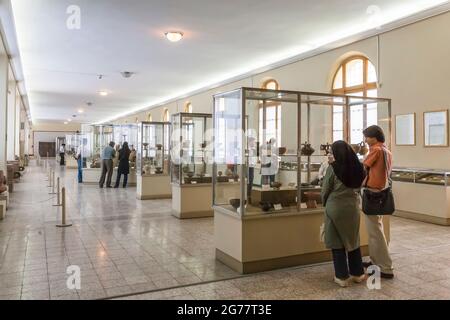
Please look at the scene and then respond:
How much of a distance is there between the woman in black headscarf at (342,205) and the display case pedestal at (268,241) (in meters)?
0.70

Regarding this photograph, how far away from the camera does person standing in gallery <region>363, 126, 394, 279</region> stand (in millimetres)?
4199

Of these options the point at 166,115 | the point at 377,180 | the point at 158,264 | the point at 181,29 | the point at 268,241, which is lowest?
the point at 158,264

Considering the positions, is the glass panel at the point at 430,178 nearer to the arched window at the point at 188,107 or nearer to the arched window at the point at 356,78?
the arched window at the point at 356,78

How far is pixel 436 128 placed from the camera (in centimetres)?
729

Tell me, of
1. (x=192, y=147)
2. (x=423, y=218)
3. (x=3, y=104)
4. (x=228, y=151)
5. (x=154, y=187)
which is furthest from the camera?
(x=154, y=187)

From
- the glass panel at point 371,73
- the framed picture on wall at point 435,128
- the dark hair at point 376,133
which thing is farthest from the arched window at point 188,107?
the dark hair at point 376,133

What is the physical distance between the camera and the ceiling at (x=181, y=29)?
22.8ft

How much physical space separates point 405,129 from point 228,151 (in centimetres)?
451

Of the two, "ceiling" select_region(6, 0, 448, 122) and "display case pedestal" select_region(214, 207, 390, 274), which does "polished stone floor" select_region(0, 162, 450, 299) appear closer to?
"display case pedestal" select_region(214, 207, 390, 274)

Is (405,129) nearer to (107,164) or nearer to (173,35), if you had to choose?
(173,35)

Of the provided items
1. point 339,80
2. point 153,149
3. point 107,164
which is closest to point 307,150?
point 339,80

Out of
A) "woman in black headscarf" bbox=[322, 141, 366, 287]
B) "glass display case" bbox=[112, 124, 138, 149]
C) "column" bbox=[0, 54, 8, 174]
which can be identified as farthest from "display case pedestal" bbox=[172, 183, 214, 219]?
"glass display case" bbox=[112, 124, 138, 149]
